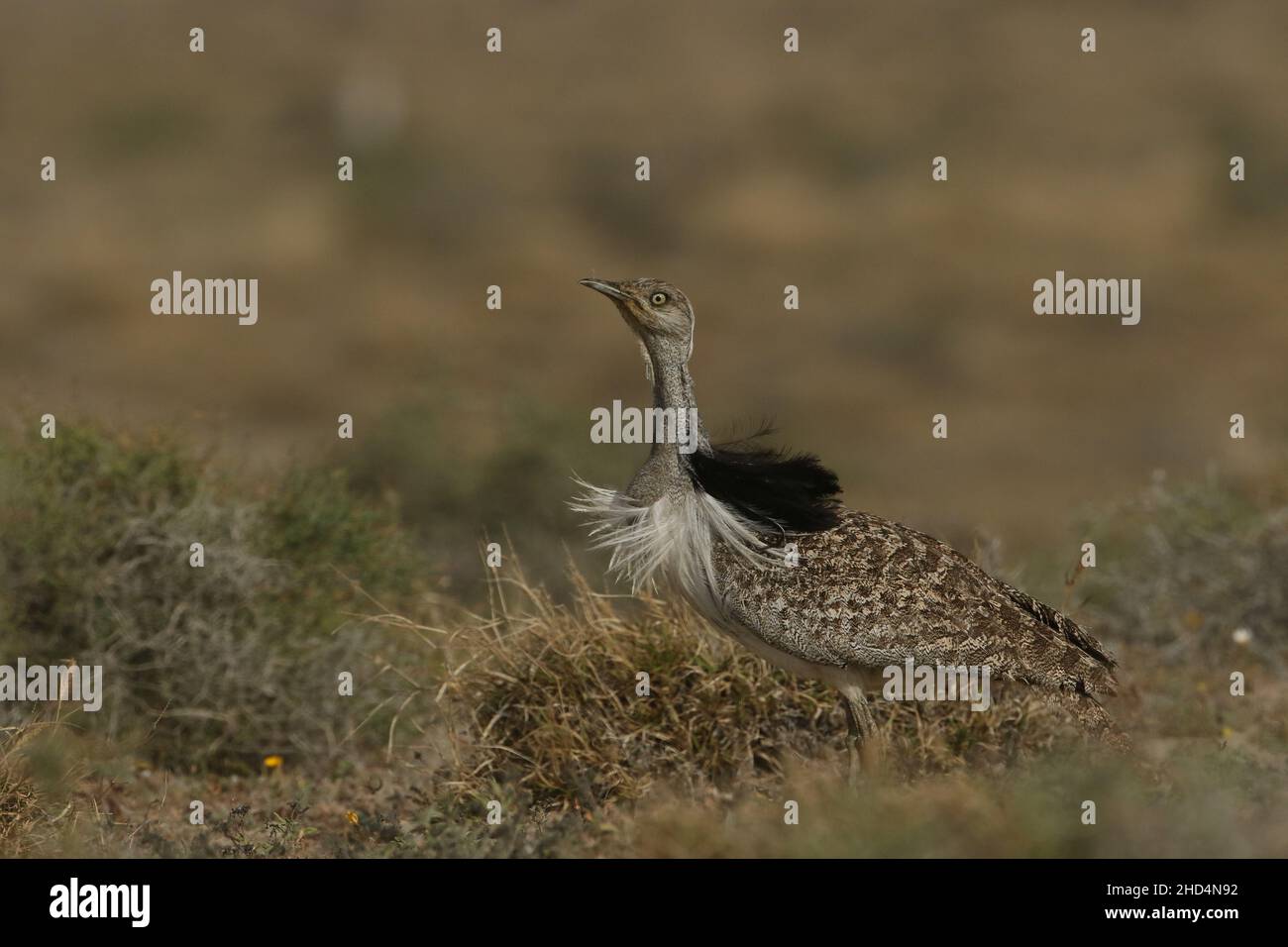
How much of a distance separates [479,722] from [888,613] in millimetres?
2138

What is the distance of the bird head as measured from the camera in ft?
23.4

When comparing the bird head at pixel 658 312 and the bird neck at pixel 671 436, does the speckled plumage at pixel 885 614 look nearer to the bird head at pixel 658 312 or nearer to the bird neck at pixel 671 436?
the bird neck at pixel 671 436

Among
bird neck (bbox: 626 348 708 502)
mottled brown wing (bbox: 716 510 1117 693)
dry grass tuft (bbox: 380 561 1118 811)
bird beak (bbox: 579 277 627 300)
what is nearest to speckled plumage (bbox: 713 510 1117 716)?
mottled brown wing (bbox: 716 510 1117 693)

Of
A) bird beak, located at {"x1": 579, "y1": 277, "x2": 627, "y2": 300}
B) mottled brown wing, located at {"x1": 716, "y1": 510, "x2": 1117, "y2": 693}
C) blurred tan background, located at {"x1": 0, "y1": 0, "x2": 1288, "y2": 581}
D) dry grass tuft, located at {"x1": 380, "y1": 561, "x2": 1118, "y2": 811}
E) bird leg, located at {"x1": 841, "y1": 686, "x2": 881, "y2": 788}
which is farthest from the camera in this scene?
blurred tan background, located at {"x1": 0, "y1": 0, "x2": 1288, "y2": 581}

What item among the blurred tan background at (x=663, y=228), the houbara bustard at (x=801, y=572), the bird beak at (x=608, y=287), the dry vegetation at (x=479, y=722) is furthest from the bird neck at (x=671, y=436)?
the blurred tan background at (x=663, y=228)

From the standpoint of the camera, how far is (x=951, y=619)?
22.7 feet

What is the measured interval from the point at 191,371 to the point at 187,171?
13.2 m

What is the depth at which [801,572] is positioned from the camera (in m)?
6.94

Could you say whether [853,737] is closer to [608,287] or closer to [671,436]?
[671,436]

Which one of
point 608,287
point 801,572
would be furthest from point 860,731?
point 608,287

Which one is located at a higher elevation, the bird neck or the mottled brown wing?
the bird neck

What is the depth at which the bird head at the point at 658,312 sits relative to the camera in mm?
7133

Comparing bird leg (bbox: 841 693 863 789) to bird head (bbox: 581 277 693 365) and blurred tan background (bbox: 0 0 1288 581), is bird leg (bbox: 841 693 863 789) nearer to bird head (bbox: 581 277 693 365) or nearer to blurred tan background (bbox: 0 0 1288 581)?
bird head (bbox: 581 277 693 365)
